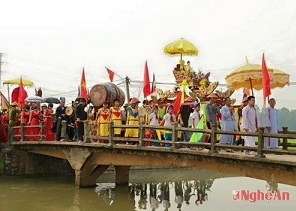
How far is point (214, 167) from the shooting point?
34.9 feet

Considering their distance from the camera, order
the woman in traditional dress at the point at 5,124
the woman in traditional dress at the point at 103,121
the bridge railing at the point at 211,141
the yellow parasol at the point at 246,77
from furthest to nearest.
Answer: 1. the woman in traditional dress at the point at 5,124
2. the woman in traditional dress at the point at 103,121
3. the yellow parasol at the point at 246,77
4. the bridge railing at the point at 211,141

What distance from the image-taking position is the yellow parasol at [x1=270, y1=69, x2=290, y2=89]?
482 inches

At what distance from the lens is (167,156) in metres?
11.7

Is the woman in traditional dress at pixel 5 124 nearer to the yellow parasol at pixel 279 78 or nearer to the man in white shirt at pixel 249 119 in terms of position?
the yellow parasol at pixel 279 78

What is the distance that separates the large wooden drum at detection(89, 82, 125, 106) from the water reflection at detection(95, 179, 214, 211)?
2.96m

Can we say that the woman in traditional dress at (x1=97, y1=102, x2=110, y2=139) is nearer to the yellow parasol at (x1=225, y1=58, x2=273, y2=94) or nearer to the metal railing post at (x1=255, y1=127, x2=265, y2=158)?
the yellow parasol at (x1=225, y1=58, x2=273, y2=94)

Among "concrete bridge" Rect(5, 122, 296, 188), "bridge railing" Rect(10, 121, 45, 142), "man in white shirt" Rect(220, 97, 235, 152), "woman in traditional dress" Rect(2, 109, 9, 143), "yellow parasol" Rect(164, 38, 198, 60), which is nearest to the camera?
"concrete bridge" Rect(5, 122, 296, 188)

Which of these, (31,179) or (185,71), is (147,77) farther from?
(31,179)

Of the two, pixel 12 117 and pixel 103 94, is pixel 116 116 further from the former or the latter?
pixel 12 117

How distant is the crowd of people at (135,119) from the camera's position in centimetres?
1077

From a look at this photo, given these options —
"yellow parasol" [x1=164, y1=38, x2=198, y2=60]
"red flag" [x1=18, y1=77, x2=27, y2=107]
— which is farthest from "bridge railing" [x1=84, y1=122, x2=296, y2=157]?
"red flag" [x1=18, y1=77, x2=27, y2=107]

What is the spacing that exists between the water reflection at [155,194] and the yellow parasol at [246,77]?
3743 mm

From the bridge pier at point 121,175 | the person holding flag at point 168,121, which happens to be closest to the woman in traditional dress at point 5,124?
the bridge pier at point 121,175

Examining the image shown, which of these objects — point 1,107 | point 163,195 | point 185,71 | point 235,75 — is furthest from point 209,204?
point 1,107
